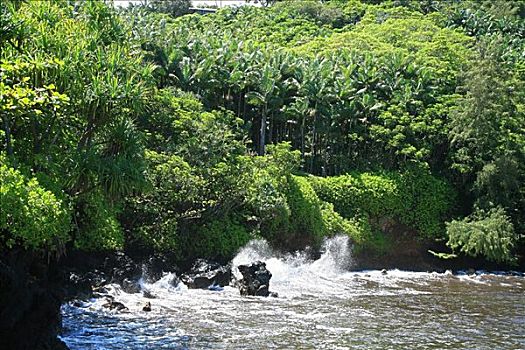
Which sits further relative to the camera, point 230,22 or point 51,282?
point 230,22

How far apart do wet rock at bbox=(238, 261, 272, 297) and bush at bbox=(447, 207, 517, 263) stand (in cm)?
1423

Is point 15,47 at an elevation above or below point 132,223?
above

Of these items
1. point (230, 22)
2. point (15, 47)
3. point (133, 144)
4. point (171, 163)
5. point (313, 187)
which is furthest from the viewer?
point (230, 22)

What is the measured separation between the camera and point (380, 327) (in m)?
21.2

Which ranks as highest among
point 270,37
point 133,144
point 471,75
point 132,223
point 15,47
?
point 270,37

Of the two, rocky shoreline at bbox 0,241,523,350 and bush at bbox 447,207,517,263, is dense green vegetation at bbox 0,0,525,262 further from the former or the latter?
rocky shoreline at bbox 0,241,523,350

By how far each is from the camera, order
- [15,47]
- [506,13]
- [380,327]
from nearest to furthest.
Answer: [15,47], [380,327], [506,13]

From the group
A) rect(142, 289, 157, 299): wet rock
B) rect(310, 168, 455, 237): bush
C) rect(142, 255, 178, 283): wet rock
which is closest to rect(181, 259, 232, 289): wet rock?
rect(142, 255, 178, 283): wet rock

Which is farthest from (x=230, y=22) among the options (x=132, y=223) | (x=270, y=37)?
(x=132, y=223)

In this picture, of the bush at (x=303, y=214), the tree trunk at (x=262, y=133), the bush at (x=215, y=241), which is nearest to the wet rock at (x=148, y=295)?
the bush at (x=215, y=241)

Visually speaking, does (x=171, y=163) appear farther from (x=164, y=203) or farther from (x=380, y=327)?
(x=380, y=327)

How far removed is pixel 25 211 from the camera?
1304cm

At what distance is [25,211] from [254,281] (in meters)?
14.3

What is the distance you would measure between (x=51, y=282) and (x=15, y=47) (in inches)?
237
